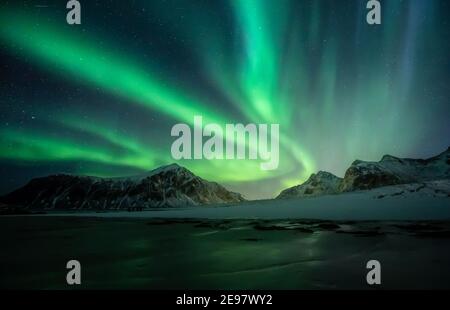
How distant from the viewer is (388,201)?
84.9ft

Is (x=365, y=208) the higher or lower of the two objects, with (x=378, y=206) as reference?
lower

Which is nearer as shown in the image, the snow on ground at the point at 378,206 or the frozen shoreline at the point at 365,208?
the frozen shoreline at the point at 365,208

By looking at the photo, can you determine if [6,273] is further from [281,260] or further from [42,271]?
[281,260]

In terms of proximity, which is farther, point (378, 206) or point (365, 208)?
point (378, 206)

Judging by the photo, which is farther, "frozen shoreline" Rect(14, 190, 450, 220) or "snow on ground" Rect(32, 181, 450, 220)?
"snow on ground" Rect(32, 181, 450, 220)
